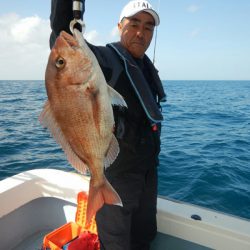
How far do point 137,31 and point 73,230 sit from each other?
2203mm

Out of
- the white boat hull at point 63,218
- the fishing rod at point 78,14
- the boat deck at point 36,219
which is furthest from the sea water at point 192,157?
the fishing rod at point 78,14

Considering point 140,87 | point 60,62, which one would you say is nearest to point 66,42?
point 60,62

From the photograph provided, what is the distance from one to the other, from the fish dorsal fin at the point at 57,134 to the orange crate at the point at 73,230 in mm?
1382

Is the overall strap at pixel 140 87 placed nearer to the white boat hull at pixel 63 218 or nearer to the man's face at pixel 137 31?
the man's face at pixel 137 31

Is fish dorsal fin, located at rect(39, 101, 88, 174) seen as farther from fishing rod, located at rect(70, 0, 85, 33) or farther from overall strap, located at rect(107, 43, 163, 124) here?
overall strap, located at rect(107, 43, 163, 124)

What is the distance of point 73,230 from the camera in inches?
136

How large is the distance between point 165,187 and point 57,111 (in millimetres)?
4896

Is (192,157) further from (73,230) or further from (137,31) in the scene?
(137,31)

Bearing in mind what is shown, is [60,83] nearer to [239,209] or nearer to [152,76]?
[152,76]

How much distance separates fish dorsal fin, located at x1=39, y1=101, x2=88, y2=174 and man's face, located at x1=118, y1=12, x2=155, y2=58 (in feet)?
4.14

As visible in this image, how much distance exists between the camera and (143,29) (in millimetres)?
2799

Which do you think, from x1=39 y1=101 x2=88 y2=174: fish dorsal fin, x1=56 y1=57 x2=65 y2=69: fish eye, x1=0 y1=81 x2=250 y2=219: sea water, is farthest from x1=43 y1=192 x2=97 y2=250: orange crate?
x1=0 y1=81 x2=250 y2=219: sea water

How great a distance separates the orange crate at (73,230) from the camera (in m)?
3.26

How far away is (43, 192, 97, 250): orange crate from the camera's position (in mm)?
3260
